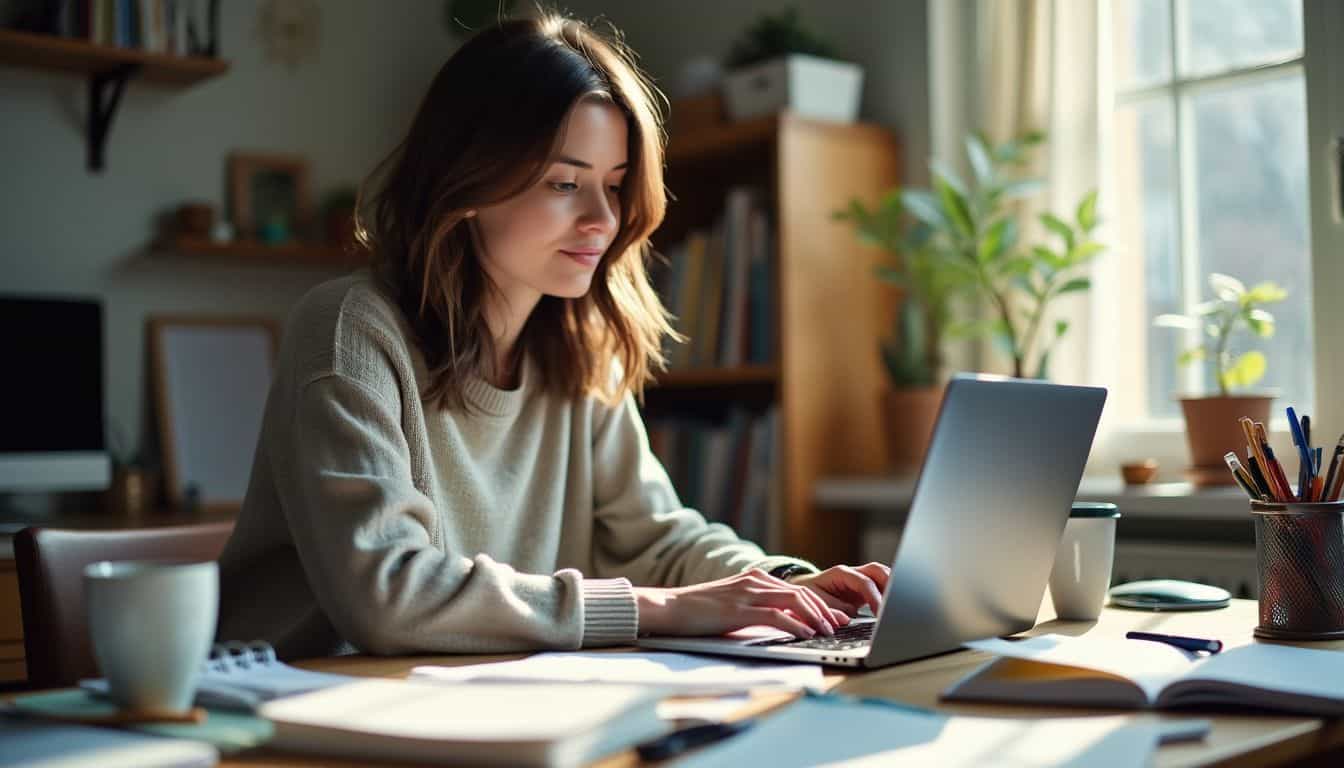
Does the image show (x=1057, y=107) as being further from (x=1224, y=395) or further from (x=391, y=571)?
(x=391, y=571)

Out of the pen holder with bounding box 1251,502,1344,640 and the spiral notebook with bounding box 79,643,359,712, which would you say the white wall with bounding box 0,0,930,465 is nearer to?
the pen holder with bounding box 1251,502,1344,640

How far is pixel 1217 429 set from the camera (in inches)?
77.5

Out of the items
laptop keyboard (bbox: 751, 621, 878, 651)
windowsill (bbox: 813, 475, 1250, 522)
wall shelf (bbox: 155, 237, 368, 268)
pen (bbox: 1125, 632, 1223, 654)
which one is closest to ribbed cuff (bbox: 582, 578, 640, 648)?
laptop keyboard (bbox: 751, 621, 878, 651)

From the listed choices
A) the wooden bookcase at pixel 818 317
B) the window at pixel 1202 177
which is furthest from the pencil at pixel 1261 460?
the wooden bookcase at pixel 818 317

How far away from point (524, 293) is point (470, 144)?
195 mm

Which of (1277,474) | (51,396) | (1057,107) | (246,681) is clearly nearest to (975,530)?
(1277,474)

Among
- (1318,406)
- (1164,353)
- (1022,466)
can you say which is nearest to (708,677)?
(1022,466)

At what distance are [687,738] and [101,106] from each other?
264 centimetres

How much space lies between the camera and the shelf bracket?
2836 millimetres

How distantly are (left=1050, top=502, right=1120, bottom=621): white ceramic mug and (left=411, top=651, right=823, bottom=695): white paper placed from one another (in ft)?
1.24

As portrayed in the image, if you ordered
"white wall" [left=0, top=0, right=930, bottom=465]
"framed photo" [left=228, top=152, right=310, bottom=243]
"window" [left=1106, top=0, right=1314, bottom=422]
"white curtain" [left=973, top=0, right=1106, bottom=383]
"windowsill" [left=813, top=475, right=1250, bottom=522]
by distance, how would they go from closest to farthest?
"windowsill" [left=813, top=475, right=1250, bottom=522], "window" [left=1106, top=0, right=1314, bottom=422], "white curtain" [left=973, top=0, right=1106, bottom=383], "white wall" [left=0, top=0, right=930, bottom=465], "framed photo" [left=228, top=152, right=310, bottom=243]

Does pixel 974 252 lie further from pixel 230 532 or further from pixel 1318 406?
pixel 230 532

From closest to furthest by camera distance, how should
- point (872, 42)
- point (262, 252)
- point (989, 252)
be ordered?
point (989, 252) → point (872, 42) → point (262, 252)

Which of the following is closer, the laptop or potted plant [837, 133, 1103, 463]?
the laptop
